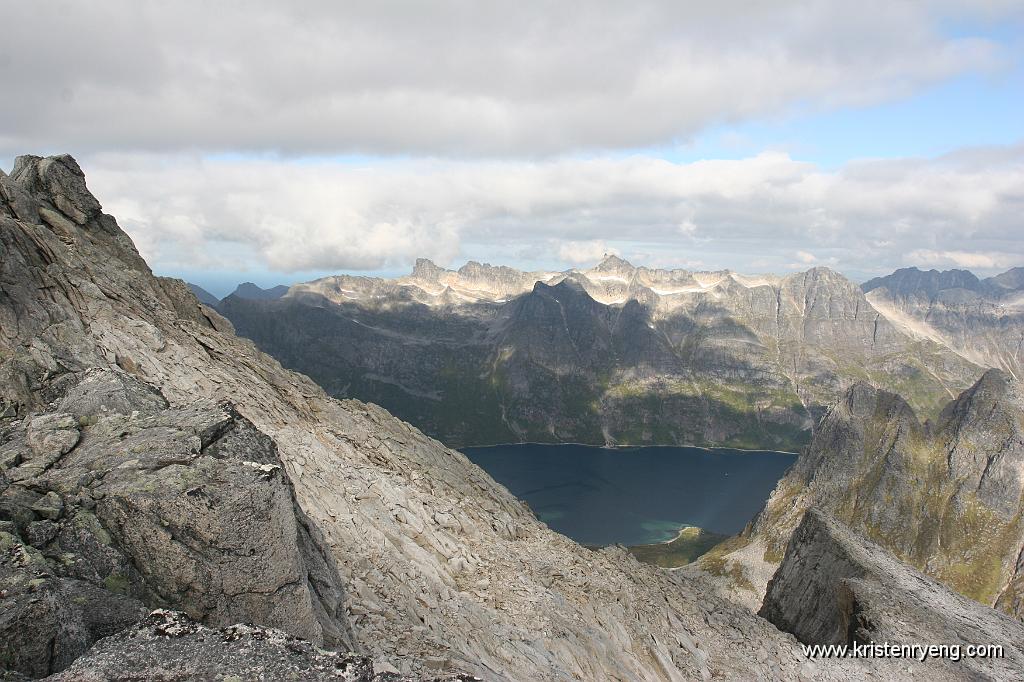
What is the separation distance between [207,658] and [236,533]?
451cm

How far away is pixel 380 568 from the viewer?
2719cm

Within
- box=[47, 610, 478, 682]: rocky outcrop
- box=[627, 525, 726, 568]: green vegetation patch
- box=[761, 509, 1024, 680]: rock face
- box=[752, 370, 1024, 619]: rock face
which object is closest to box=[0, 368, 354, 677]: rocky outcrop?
box=[47, 610, 478, 682]: rocky outcrop

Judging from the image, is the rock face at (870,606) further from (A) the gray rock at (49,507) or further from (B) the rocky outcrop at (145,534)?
(A) the gray rock at (49,507)

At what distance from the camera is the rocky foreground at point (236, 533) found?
11984 mm

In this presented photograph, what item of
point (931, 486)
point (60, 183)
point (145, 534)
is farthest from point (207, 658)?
point (931, 486)

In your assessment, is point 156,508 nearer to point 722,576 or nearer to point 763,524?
point 722,576

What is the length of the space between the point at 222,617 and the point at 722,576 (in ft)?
403

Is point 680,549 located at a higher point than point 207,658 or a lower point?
lower

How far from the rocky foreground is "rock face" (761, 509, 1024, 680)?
3850 millimetres

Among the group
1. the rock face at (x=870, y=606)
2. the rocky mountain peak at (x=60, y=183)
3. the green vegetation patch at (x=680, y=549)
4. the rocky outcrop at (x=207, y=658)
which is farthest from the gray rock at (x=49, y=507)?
the green vegetation patch at (x=680, y=549)

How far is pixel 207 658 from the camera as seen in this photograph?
11.1 m

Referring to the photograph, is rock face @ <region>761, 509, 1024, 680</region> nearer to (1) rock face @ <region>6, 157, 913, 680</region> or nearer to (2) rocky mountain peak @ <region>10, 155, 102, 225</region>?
(1) rock face @ <region>6, 157, 913, 680</region>

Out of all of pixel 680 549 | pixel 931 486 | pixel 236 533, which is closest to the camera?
pixel 236 533

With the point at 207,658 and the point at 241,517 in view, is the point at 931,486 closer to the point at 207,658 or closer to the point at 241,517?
the point at 241,517
